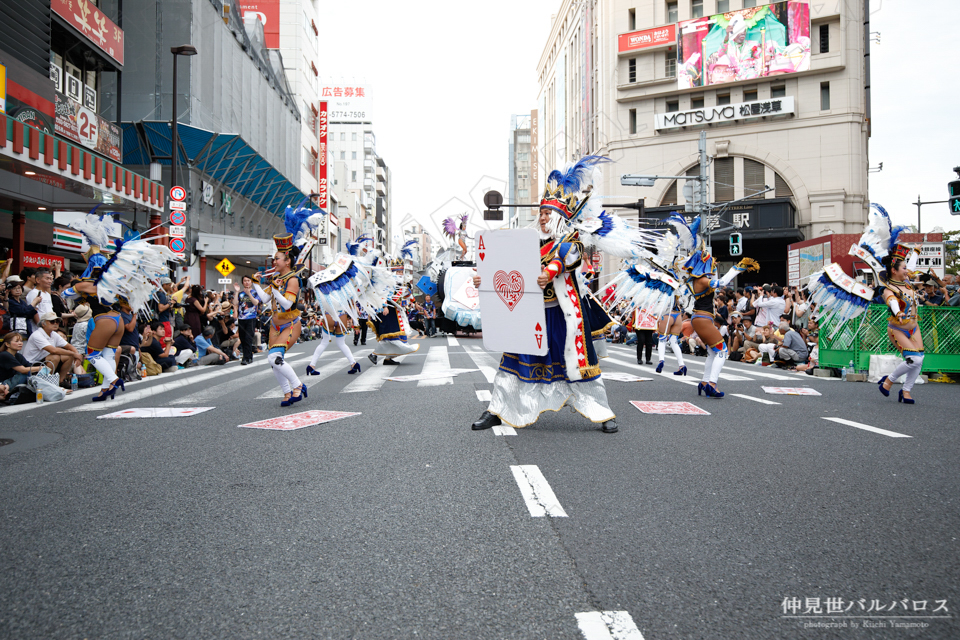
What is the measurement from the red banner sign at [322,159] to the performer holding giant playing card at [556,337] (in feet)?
178

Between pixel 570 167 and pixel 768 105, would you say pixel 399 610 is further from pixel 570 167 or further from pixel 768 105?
pixel 768 105

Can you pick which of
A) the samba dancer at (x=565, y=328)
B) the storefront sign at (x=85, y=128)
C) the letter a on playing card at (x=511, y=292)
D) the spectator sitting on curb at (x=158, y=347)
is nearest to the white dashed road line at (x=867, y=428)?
the samba dancer at (x=565, y=328)

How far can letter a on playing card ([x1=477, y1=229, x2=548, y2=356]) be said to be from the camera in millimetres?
5770

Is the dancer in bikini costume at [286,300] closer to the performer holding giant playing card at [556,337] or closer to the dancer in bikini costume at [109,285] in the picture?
the dancer in bikini costume at [109,285]

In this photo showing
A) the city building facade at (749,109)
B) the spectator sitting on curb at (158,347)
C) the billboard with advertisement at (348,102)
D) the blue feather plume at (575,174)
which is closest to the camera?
the blue feather plume at (575,174)

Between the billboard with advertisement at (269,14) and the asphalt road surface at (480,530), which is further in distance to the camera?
the billboard with advertisement at (269,14)

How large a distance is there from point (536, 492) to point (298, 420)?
11.5ft

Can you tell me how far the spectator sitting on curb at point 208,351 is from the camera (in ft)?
48.4

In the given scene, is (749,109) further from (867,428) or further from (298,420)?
(298,420)

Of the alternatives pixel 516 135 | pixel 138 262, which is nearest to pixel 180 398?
pixel 138 262

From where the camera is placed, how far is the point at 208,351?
15.0m

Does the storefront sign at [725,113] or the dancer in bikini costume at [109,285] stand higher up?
the storefront sign at [725,113]

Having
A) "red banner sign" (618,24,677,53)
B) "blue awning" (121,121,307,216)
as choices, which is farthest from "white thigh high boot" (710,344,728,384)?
"red banner sign" (618,24,677,53)

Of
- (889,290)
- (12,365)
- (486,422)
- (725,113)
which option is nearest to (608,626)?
(486,422)
